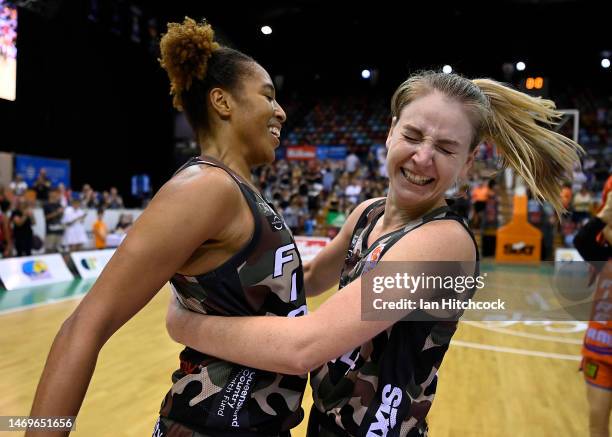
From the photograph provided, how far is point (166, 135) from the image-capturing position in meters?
18.5

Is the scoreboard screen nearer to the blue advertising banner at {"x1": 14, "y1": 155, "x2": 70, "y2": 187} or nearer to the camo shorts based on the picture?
the blue advertising banner at {"x1": 14, "y1": 155, "x2": 70, "y2": 187}

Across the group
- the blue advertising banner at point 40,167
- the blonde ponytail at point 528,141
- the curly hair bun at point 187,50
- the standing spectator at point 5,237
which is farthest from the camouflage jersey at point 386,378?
the blue advertising banner at point 40,167

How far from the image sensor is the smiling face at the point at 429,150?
1167mm

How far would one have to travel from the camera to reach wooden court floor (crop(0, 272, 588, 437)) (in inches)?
121

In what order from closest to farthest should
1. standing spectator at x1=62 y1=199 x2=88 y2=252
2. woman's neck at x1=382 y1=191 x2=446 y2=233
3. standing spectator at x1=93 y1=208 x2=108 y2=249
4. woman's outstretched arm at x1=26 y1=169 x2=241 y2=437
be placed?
woman's outstretched arm at x1=26 y1=169 x2=241 y2=437 < woman's neck at x1=382 y1=191 x2=446 y2=233 < standing spectator at x1=62 y1=199 x2=88 y2=252 < standing spectator at x1=93 y1=208 x2=108 y2=249

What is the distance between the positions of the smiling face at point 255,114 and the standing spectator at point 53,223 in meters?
9.48

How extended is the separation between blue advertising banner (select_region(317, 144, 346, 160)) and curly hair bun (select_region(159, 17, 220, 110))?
16337 mm

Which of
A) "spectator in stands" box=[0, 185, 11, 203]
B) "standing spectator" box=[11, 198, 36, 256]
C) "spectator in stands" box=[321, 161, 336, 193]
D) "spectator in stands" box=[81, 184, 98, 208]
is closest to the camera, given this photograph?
"standing spectator" box=[11, 198, 36, 256]

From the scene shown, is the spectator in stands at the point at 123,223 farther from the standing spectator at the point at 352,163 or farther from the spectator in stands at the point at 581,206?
the spectator in stands at the point at 581,206

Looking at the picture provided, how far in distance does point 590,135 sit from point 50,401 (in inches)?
728

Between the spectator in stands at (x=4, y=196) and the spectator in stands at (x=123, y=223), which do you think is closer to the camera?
the spectator in stands at (x=4, y=196)

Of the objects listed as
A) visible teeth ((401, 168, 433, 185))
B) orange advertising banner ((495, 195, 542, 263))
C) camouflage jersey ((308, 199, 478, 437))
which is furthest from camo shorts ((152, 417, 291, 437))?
orange advertising banner ((495, 195, 542, 263))

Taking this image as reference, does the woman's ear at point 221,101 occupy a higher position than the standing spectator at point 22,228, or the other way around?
the woman's ear at point 221,101

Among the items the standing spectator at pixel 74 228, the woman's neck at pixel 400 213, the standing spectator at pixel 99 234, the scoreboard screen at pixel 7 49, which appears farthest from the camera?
the standing spectator at pixel 99 234
